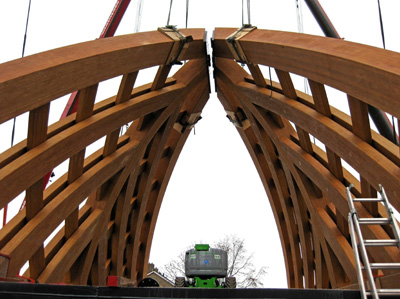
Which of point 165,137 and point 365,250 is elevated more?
point 165,137

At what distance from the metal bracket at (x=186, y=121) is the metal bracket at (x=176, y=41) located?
16.2 ft

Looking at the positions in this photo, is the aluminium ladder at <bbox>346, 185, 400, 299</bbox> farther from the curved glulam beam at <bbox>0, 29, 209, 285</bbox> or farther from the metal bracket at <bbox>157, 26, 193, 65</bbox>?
the metal bracket at <bbox>157, 26, 193, 65</bbox>

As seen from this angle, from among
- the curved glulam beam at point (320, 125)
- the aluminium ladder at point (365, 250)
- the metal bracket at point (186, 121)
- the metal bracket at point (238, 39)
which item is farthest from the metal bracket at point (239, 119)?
the aluminium ladder at point (365, 250)

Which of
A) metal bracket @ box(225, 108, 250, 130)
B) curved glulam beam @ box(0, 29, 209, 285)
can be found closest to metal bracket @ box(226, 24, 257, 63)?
curved glulam beam @ box(0, 29, 209, 285)

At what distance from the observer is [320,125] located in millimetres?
10922

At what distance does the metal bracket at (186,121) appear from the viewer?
682 inches

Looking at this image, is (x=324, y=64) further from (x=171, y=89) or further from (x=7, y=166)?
(x=7, y=166)

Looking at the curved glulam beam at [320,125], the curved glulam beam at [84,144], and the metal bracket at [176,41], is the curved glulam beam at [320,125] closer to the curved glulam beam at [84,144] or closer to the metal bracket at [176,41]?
the metal bracket at [176,41]

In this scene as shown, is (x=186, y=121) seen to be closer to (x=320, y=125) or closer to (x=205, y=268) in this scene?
(x=205, y=268)

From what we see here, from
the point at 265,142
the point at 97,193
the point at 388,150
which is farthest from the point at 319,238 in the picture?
the point at 97,193

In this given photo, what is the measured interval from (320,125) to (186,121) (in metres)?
7.42

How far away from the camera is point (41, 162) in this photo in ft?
32.8

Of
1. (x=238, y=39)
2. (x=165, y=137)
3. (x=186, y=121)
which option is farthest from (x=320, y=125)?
(x=186, y=121)

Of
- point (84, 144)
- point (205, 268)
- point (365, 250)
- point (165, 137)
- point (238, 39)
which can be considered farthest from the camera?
point (165, 137)
